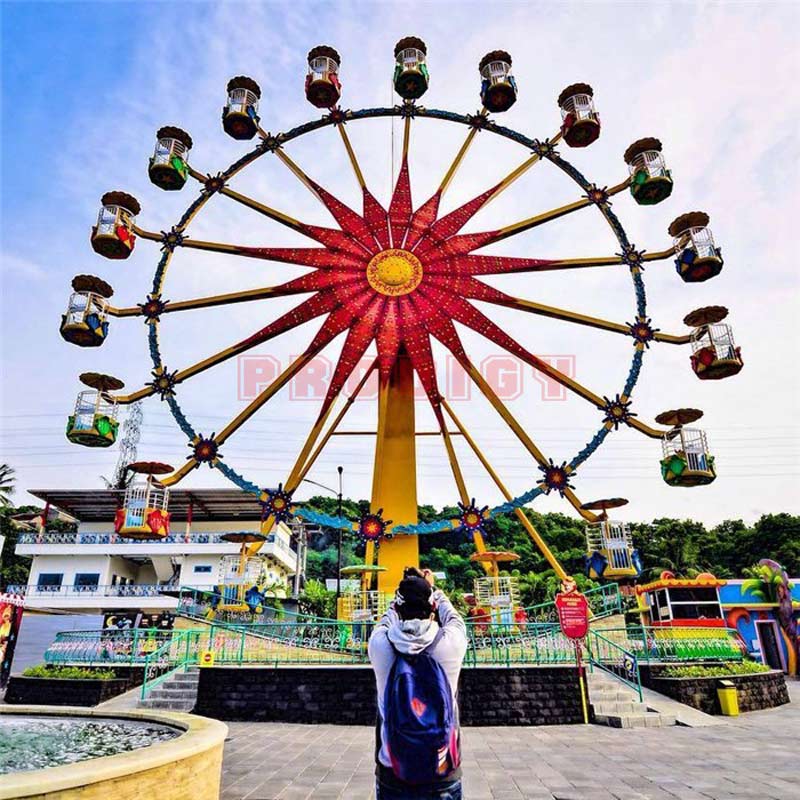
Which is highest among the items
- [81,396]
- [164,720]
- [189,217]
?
[189,217]

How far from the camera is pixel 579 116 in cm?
2102

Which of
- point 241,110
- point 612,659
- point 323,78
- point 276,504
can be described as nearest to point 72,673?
point 276,504

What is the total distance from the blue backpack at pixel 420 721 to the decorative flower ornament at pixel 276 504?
62.5 feet

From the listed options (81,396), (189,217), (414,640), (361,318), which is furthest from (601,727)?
(189,217)

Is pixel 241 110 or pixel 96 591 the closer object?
pixel 241 110

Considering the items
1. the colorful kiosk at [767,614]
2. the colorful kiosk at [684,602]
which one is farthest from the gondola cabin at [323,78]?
the colorful kiosk at [767,614]

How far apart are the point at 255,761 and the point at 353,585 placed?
48.7ft

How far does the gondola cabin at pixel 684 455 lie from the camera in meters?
18.5

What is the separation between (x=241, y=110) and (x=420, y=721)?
76.6ft

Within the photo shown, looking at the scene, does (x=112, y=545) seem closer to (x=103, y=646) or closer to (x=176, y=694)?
(x=103, y=646)

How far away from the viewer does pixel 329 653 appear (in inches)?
622

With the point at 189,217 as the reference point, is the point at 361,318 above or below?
below

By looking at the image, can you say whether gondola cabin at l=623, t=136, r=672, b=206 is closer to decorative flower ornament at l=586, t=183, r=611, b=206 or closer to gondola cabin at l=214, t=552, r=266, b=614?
decorative flower ornament at l=586, t=183, r=611, b=206

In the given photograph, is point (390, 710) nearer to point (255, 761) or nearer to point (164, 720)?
point (164, 720)
